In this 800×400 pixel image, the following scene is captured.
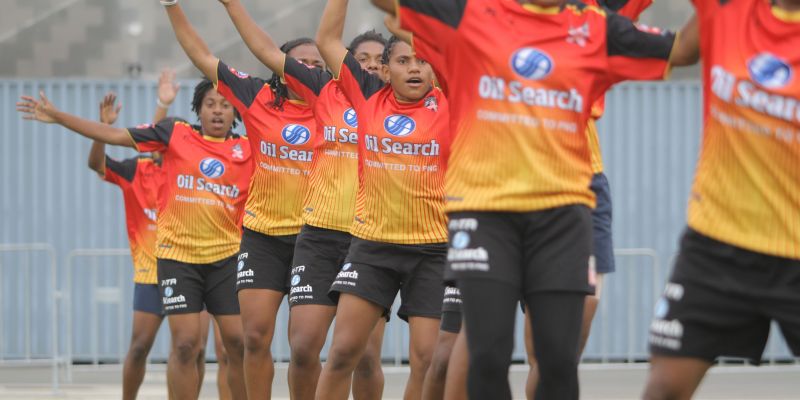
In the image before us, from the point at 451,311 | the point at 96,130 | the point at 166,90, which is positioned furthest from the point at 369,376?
the point at 166,90

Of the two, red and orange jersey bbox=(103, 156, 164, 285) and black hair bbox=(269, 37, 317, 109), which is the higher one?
black hair bbox=(269, 37, 317, 109)

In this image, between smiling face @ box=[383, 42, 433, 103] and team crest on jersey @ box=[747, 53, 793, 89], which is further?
smiling face @ box=[383, 42, 433, 103]

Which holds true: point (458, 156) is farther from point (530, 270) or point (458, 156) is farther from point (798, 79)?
point (798, 79)

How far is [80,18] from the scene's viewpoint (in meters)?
16.1

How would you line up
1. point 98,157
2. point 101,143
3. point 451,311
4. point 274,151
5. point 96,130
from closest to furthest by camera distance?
point 451,311
point 274,151
point 96,130
point 101,143
point 98,157

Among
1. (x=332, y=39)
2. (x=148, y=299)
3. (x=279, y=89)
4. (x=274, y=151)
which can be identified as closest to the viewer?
(x=332, y=39)

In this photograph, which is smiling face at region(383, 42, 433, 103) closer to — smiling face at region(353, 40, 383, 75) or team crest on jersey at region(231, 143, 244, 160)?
smiling face at region(353, 40, 383, 75)

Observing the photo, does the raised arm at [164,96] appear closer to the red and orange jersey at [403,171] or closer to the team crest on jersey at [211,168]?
the team crest on jersey at [211,168]

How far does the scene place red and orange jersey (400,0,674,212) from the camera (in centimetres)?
543

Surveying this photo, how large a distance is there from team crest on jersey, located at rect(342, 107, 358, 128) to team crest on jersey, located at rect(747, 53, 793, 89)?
364 cm

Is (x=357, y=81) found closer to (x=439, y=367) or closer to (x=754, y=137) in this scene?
(x=439, y=367)

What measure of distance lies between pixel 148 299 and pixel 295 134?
3.01 m

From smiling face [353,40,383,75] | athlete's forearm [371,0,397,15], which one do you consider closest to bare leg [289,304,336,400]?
smiling face [353,40,383,75]

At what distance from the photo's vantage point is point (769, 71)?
4707 millimetres
